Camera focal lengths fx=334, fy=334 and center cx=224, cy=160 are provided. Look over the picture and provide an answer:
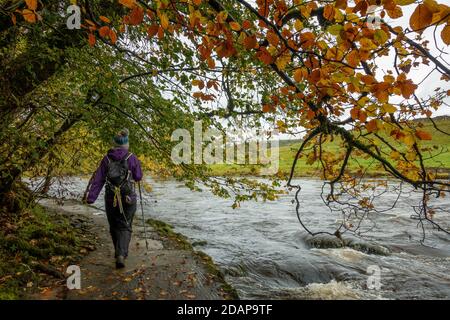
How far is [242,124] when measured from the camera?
8.84 m

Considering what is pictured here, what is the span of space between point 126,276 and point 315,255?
6.96 meters

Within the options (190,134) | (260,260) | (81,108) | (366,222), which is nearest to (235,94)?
(190,134)

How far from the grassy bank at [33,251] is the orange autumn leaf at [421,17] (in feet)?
22.4

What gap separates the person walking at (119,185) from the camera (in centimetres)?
742

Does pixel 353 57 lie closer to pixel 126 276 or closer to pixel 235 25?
pixel 235 25

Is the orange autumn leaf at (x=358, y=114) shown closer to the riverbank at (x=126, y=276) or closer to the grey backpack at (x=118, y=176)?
the riverbank at (x=126, y=276)

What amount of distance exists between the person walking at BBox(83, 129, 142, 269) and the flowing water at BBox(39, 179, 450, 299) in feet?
8.22

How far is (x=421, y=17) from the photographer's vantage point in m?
2.36

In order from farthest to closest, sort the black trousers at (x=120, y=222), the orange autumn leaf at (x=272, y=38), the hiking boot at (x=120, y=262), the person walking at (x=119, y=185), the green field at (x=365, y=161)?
the black trousers at (x=120, y=222) < the hiking boot at (x=120, y=262) < the person walking at (x=119, y=185) < the green field at (x=365, y=161) < the orange autumn leaf at (x=272, y=38)

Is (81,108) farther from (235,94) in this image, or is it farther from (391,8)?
(391,8)

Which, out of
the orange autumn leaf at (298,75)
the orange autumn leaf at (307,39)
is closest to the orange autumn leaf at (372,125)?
the orange autumn leaf at (298,75)

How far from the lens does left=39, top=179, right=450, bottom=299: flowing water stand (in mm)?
8930

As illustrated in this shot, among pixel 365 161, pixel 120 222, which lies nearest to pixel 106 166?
pixel 120 222
